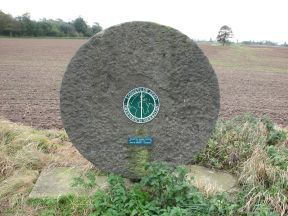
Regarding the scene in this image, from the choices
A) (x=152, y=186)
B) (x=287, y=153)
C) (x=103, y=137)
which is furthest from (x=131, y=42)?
(x=287, y=153)

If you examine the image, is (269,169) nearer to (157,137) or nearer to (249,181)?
(249,181)

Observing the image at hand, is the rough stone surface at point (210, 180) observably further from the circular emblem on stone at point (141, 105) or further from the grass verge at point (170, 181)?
the circular emblem on stone at point (141, 105)

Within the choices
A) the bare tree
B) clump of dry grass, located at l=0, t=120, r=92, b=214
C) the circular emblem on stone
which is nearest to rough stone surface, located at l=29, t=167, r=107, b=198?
clump of dry grass, located at l=0, t=120, r=92, b=214

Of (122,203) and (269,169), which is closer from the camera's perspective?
(122,203)

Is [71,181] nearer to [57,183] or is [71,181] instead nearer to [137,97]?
[57,183]

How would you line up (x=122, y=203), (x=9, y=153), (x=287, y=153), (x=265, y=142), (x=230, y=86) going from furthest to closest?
(x=230, y=86)
(x=265, y=142)
(x=9, y=153)
(x=287, y=153)
(x=122, y=203)

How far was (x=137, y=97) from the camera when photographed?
4266 mm

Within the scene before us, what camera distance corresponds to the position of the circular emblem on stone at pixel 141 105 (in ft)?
14.0

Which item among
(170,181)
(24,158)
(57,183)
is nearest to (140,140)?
(170,181)

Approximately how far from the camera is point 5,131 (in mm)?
5543

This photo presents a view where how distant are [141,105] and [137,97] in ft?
0.34

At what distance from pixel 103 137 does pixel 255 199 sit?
173 cm

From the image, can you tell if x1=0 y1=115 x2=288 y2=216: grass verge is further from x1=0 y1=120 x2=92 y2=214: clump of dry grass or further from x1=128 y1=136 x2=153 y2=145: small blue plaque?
x1=128 y1=136 x2=153 y2=145: small blue plaque

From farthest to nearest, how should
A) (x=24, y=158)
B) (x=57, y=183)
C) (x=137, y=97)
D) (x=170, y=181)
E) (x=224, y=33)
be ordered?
(x=224, y=33) < (x=24, y=158) < (x=57, y=183) < (x=137, y=97) < (x=170, y=181)
